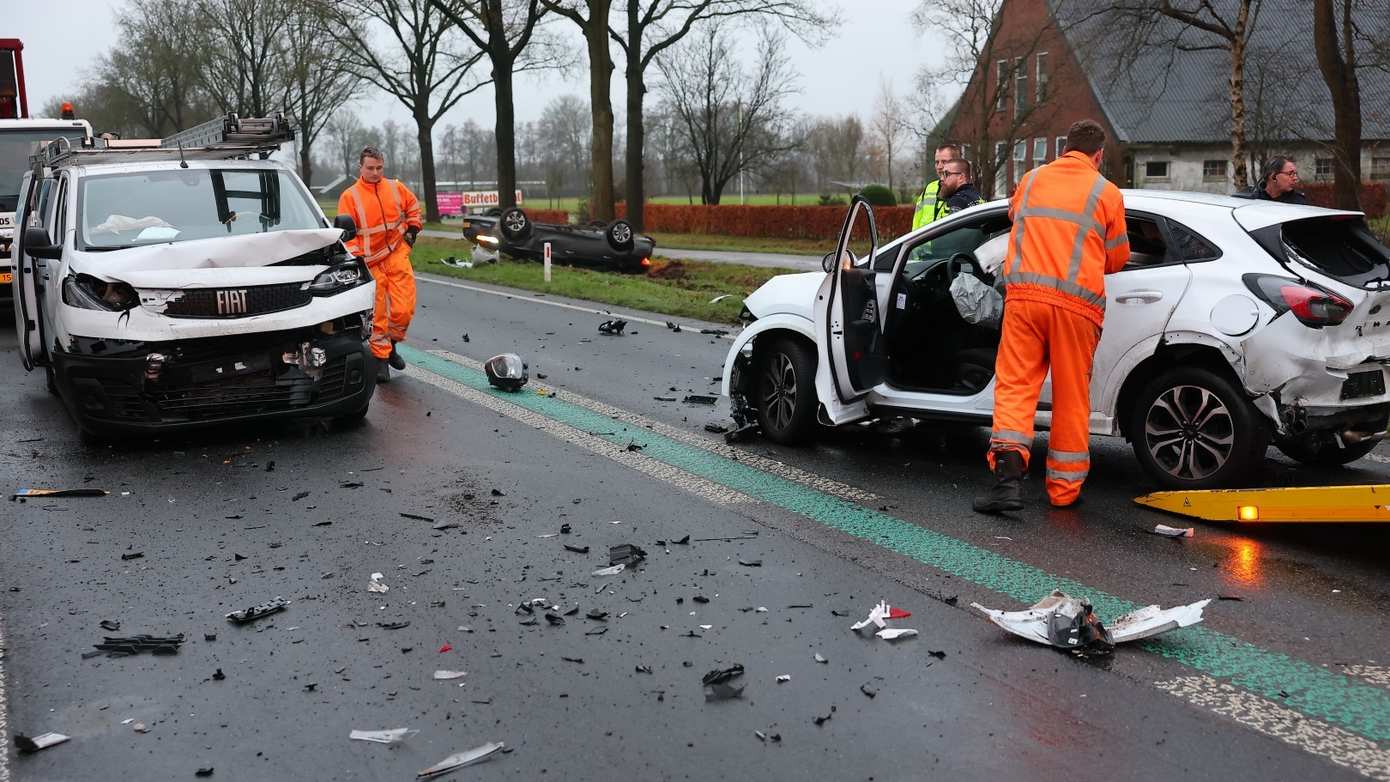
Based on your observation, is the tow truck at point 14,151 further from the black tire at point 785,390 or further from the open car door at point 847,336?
the open car door at point 847,336

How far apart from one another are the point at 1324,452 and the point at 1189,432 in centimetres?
112

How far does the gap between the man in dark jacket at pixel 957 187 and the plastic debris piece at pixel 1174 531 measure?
3918 mm

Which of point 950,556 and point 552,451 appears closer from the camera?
point 950,556

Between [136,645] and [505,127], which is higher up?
[505,127]

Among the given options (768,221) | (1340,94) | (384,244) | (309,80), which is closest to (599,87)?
(768,221)

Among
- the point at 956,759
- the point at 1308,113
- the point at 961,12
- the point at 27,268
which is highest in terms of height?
the point at 961,12

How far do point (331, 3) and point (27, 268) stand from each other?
27112 mm

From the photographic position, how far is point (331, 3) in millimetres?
33688

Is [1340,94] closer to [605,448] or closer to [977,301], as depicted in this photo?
[977,301]

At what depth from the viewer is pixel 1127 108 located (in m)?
43.2

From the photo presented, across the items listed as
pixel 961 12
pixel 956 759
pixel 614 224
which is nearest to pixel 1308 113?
pixel 961 12

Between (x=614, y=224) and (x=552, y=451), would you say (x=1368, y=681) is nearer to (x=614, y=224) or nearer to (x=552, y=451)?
(x=552, y=451)

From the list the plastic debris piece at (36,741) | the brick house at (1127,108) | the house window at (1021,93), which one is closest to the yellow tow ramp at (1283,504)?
the plastic debris piece at (36,741)

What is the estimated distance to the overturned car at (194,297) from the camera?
716cm
